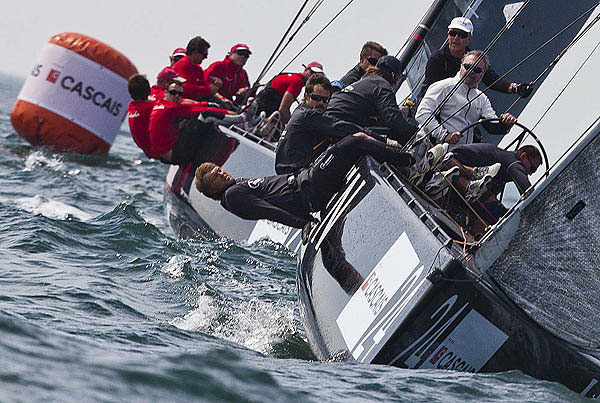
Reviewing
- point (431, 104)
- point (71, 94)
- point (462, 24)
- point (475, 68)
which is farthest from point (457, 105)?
point (71, 94)

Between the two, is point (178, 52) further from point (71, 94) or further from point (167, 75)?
point (71, 94)

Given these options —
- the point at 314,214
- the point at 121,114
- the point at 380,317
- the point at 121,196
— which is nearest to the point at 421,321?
the point at 380,317

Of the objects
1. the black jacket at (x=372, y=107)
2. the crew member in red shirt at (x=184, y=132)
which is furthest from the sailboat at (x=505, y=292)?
the crew member in red shirt at (x=184, y=132)

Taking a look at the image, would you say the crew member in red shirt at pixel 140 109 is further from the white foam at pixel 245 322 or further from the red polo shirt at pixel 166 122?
the white foam at pixel 245 322

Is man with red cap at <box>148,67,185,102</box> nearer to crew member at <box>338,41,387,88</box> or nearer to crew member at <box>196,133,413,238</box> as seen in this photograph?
crew member at <box>338,41,387,88</box>

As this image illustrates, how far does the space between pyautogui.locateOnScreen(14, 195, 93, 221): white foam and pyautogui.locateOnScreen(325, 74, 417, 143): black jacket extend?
363 centimetres

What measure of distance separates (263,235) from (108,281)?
236 centimetres

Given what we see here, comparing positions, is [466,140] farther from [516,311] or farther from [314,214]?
[516,311]

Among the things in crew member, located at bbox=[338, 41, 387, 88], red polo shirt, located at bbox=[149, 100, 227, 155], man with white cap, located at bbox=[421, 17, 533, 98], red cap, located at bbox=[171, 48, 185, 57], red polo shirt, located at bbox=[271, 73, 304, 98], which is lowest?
red polo shirt, located at bbox=[149, 100, 227, 155]

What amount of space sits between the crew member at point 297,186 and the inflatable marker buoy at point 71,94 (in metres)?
9.00

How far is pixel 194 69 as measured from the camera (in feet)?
32.9

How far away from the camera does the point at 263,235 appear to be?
8.05 meters

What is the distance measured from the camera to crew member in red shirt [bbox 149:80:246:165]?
880 cm

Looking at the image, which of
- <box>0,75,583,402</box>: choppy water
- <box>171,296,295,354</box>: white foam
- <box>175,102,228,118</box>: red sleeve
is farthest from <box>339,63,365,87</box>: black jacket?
<box>171,296,295,354</box>: white foam
